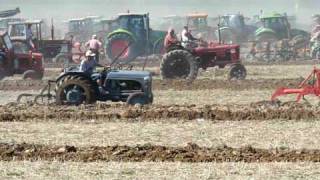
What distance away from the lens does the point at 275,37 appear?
4800cm

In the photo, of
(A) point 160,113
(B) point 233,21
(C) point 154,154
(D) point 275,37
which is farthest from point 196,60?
(B) point 233,21

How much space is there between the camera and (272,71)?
34594mm

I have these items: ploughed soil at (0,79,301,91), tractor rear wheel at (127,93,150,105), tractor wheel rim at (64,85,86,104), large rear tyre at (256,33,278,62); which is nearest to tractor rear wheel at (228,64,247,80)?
ploughed soil at (0,79,301,91)

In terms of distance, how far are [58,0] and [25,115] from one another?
295ft

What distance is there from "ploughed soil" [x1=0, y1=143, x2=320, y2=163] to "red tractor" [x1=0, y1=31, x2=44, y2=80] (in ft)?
49.6

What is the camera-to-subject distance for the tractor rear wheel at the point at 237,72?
2988cm

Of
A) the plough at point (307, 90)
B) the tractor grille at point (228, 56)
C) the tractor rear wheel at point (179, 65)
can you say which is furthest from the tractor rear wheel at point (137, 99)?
the tractor grille at point (228, 56)

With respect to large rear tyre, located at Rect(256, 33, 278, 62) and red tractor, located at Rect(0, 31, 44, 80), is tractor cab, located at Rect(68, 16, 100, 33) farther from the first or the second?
red tractor, located at Rect(0, 31, 44, 80)

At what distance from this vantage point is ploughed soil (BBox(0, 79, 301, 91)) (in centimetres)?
2675

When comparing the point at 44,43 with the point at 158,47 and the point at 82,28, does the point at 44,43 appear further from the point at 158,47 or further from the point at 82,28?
the point at 82,28

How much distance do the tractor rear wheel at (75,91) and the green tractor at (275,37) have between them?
23621 mm

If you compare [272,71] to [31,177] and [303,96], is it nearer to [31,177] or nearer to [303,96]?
[303,96]

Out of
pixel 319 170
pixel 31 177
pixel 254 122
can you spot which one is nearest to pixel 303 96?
pixel 254 122

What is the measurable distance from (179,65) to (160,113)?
980 centimetres
